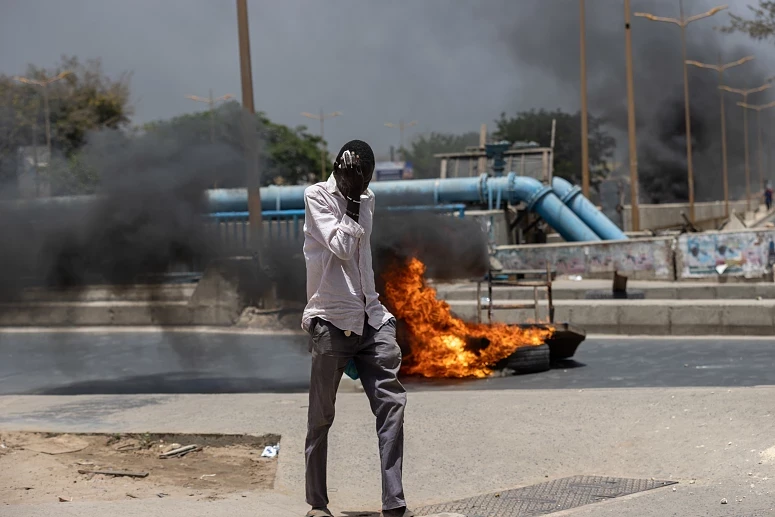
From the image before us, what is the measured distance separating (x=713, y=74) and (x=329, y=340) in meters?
62.0

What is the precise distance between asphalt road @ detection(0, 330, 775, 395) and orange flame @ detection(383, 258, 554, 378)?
10.6 inches

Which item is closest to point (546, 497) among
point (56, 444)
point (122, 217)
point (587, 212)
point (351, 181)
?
point (351, 181)

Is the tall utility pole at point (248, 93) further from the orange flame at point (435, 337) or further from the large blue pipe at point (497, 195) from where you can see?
the large blue pipe at point (497, 195)

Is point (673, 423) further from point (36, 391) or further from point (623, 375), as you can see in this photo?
point (36, 391)

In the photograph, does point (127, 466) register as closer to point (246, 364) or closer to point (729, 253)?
point (246, 364)

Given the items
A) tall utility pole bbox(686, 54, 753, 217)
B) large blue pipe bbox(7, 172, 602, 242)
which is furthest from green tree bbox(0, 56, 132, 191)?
tall utility pole bbox(686, 54, 753, 217)

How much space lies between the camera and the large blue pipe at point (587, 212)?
30.7 meters

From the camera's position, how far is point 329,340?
491 centimetres

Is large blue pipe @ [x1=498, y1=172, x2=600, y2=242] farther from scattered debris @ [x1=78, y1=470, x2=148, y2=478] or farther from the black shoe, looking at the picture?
the black shoe

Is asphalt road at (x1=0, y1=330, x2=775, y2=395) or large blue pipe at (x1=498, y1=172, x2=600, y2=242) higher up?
large blue pipe at (x1=498, y1=172, x2=600, y2=242)

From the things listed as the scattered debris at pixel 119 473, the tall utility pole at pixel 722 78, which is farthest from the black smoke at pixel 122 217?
the tall utility pole at pixel 722 78

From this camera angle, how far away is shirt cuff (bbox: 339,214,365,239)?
4820 mm

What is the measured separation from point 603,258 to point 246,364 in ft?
49.0

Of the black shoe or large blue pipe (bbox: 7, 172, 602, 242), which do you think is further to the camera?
large blue pipe (bbox: 7, 172, 602, 242)
